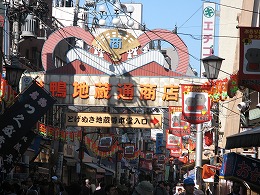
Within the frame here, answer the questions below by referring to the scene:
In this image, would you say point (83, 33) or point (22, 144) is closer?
point (22, 144)

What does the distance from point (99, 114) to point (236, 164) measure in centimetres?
2196

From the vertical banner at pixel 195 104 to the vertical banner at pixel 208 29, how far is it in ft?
82.1

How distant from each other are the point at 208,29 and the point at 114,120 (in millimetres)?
22995

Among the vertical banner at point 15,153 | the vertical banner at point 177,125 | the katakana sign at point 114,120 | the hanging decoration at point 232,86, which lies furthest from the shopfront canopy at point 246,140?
the vertical banner at point 177,125

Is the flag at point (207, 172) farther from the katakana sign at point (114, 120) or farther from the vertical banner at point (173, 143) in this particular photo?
the vertical banner at point (173, 143)

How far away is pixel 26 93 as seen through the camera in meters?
21.3

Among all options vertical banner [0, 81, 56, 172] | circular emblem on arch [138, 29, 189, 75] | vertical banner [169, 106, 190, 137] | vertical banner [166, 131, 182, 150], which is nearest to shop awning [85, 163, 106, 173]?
vertical banner [166, 131, 182, 150]

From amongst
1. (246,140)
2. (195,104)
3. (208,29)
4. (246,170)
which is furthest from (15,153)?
(208,29)

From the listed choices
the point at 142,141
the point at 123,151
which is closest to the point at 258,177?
the point at 123,151

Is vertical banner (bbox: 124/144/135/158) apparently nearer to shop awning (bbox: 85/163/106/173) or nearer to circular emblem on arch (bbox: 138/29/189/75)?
shop awning (bbox: 85/163/106/173)

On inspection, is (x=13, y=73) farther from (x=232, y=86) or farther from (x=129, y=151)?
(x=129, y=151)

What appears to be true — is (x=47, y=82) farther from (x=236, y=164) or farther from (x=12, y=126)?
(x=236, y=164)

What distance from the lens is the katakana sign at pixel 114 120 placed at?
3706 centimetres

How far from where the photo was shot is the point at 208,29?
5872cm
